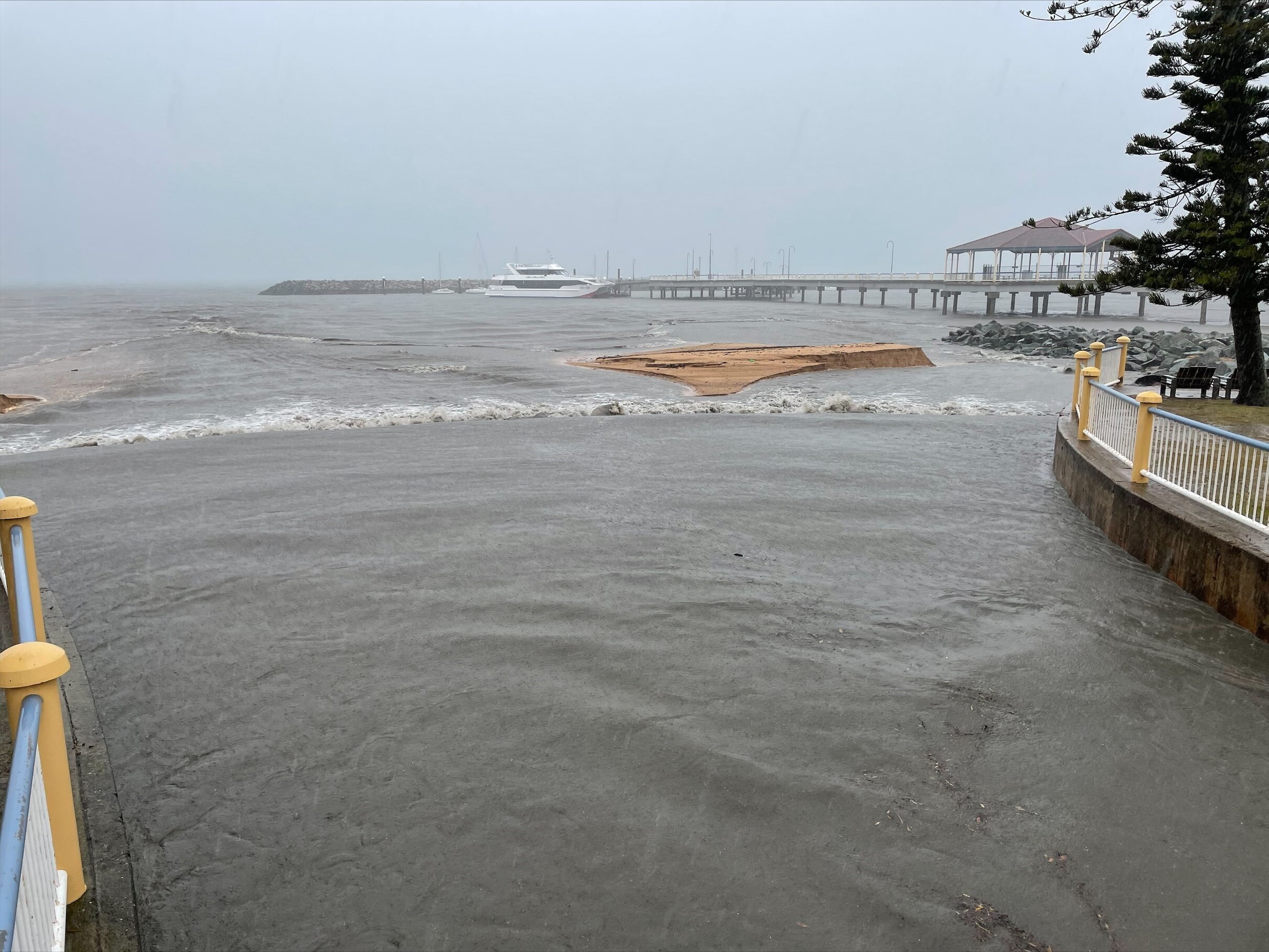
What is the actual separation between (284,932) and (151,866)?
2.51 feet

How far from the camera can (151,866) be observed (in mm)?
3896

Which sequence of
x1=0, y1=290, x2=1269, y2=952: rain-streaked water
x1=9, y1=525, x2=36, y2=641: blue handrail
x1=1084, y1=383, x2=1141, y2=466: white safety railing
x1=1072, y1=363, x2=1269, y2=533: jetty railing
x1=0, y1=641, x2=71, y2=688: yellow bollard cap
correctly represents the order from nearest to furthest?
x1=0, y1=641, x2=71, y2=688: yellow bollard cap
x1=9, y1=525, x2=36, y2=641: blue handrail
x1=0, y1=290, x2=1269, y2=952: rain-streaked water
x1=1072, y1=363, x2=1269, y2=533: jetty railing
x1=1084, y1=383, x2=1141, y2=466: white safety railing

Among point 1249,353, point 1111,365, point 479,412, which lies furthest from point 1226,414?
point 479,412

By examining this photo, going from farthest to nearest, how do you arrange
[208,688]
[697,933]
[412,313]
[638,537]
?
[412,313] → [638,537] → [208,688] → [697,933]

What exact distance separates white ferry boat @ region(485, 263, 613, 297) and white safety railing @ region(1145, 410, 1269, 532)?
414 ft

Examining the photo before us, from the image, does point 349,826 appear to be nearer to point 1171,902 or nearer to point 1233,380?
point 1171,902

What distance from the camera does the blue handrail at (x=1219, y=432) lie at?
6270 millimetres

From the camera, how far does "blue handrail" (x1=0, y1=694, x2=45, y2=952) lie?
192 cm

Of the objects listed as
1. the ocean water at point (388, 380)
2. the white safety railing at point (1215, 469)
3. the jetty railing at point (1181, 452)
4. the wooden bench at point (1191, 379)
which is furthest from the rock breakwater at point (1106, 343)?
the white safety railing at point (1215, 469)

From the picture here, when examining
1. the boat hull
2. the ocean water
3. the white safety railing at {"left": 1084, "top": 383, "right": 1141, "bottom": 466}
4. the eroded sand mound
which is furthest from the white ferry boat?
the white safety railing at {"left": 1084, "top": 383, "right": 1141, "bottom": 466}

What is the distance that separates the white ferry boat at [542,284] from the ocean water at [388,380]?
7570 cm

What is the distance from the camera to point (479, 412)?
1839cm

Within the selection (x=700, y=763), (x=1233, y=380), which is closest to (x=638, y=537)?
(x=700, y=763)

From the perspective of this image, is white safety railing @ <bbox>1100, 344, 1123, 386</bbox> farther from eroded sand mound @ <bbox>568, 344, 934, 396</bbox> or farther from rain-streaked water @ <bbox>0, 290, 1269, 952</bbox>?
eroded sand mound @ <bbox>568, 344, 934, 396</bbox>
